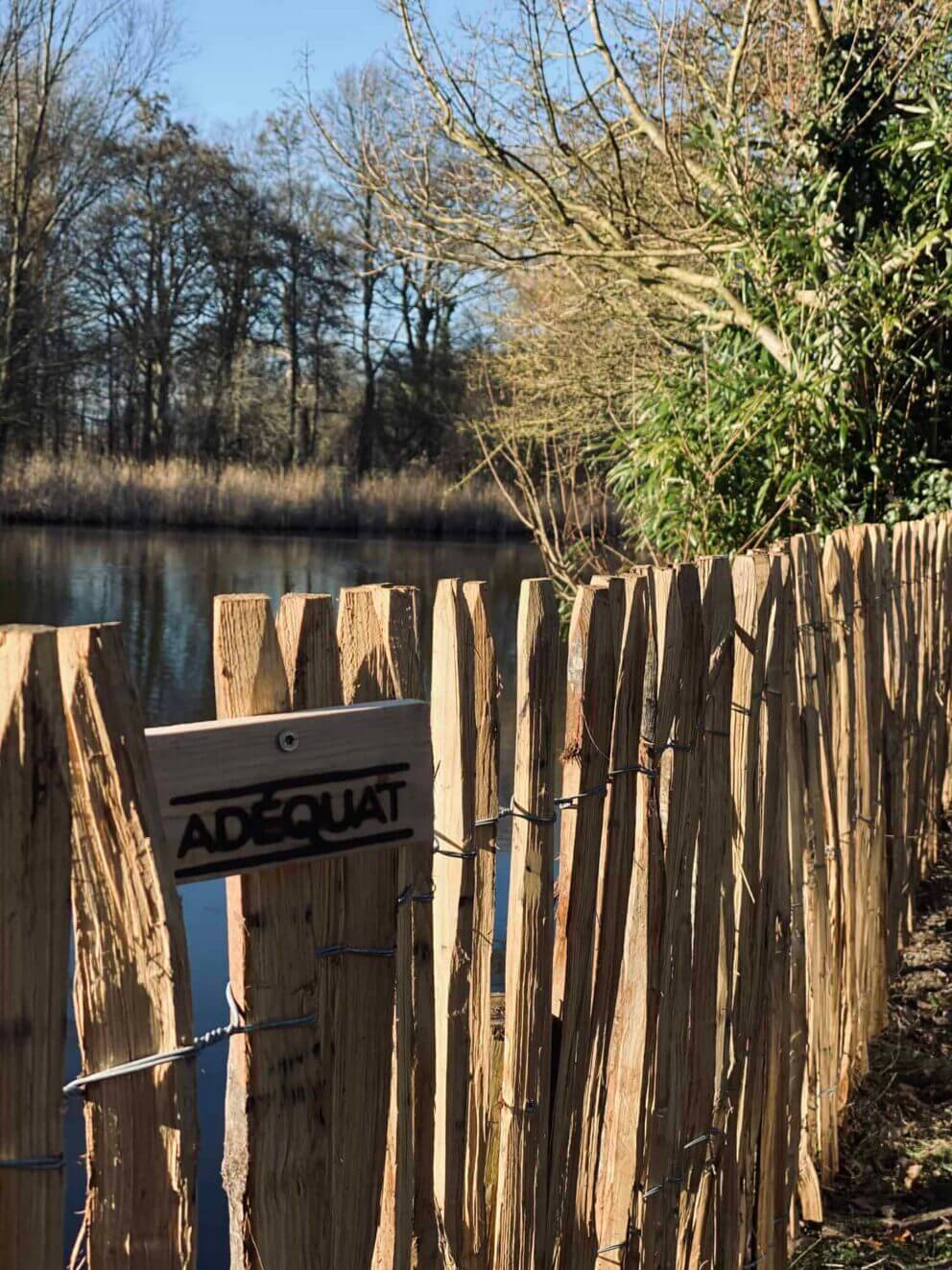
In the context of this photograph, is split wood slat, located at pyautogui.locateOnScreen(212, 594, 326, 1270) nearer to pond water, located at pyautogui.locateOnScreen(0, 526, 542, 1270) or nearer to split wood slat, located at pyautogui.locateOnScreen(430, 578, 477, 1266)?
split wood slat, located at pyautogui.locateOnScreen(430, 578, 477, 1266)

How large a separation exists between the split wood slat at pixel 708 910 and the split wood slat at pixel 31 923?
1328 mm

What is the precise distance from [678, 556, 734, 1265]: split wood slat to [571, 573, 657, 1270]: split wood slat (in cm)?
22

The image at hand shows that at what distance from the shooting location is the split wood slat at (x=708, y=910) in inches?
91.2

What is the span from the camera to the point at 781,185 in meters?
7.57

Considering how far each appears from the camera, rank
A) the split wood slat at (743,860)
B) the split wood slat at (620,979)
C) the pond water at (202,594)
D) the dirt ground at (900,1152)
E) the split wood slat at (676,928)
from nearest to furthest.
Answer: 1. the split wood slat at (620,979)
2. the split wood slat at (676,928)
3. the split wood slat at (743,860)
4. the dirt ground at (900,1152)
5. the pond water at (202,594)

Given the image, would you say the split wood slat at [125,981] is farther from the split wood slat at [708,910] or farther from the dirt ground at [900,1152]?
the dirt ground at [900,1152]

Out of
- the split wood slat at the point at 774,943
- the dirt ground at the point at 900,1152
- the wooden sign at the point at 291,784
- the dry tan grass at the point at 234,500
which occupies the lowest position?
the dirt ground at the point at 900,1152

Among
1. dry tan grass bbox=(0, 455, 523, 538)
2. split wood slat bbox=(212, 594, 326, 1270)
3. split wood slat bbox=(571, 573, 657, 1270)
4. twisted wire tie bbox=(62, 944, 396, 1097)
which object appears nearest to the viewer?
twisted wire tie bbox=(62, 944, 396, 1097)

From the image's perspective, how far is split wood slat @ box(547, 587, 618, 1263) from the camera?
6.35ft

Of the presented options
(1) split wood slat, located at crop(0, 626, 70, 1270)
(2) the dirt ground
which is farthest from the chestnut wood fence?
(2) the dirt ground

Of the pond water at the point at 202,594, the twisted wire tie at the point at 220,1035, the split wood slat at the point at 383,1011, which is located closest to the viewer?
the twisted wire tie at the point at 220,1035

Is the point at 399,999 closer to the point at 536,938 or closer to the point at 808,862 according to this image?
the point at 536,938

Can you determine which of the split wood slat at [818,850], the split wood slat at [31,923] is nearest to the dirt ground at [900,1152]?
the split wood slat at [818,850]

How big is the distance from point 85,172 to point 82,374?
5.70 m
